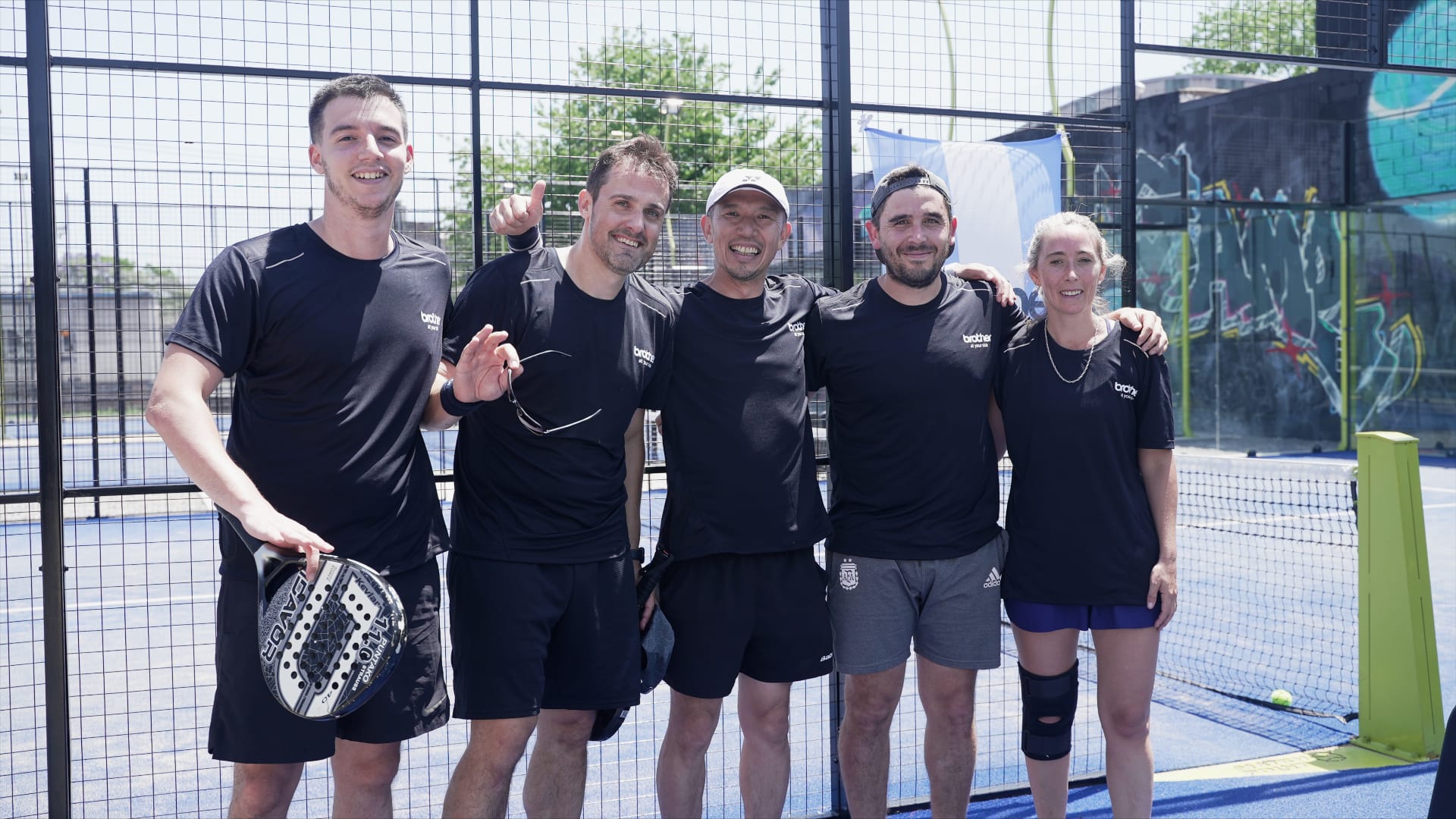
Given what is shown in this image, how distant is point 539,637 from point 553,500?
0.39 m

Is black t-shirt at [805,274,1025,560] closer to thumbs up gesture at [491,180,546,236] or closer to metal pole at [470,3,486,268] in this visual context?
thumbs up gesture at [491,180,546,236]

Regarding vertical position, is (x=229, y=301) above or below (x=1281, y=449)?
above

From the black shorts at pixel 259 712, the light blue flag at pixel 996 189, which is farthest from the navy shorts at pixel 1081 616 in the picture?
the black shorts at pixel 259 712

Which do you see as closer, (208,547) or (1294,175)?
(208,547)

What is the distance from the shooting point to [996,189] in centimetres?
462

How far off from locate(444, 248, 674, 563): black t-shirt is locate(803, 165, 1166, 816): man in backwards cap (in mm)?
803

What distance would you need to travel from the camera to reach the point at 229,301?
2.79 metres

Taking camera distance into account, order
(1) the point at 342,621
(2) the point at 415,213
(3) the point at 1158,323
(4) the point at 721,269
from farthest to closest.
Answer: (2) the point at 415,213 → (3) the point at 1158,323 → (4) the point at 721,269 → (1) the point at 342,621

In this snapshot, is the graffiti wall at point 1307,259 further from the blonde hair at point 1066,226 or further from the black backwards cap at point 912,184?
the black backwards cap at point 912,184

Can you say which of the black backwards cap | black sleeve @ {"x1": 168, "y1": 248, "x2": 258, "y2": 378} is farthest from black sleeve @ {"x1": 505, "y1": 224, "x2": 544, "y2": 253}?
A: the black backwards cap

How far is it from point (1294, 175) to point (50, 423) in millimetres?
20573

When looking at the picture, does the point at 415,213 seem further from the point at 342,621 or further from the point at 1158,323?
the point at 1158,323

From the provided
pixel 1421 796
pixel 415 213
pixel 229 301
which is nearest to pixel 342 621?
pixel 229 301

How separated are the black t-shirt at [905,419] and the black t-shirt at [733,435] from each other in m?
0.20
